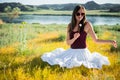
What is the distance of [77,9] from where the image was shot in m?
4.04

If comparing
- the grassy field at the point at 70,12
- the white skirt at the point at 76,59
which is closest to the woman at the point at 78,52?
the white skirt at the point at 76,59

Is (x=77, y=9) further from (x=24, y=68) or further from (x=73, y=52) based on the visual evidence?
(x=24, y=68)

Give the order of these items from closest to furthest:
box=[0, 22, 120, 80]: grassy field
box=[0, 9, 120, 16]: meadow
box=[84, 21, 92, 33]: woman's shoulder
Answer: box=[0, 22, 120, 80]: grassy field < box=[84, 21, 92, 33]: woman's shoulder < box=[0, 9, 120, 16]: meadow

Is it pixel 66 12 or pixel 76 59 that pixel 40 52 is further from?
pixel 66 12

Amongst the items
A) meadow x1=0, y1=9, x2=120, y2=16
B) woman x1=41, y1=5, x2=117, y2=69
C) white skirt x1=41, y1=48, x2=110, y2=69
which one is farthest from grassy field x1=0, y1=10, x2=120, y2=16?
white skirt x1=41, y1=48, x2=110, y2=69

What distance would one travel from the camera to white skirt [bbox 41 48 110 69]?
156 inches

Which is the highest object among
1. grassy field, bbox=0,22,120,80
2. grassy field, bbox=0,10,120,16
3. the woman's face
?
the woman's face

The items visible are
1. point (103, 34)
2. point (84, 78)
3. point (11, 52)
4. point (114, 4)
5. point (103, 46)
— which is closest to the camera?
point (84, 78)

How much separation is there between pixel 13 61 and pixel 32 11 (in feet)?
6.44

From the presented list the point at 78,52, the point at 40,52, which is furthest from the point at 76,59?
the point at 40,52

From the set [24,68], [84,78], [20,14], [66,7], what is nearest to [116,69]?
[84,78]

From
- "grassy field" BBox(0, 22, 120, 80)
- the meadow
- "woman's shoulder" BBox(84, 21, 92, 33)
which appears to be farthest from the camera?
the meadow

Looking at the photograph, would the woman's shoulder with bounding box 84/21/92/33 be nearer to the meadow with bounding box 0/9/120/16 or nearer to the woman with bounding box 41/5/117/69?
the woman with bounding box 41/5/117/69

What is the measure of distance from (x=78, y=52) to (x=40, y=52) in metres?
0.71
